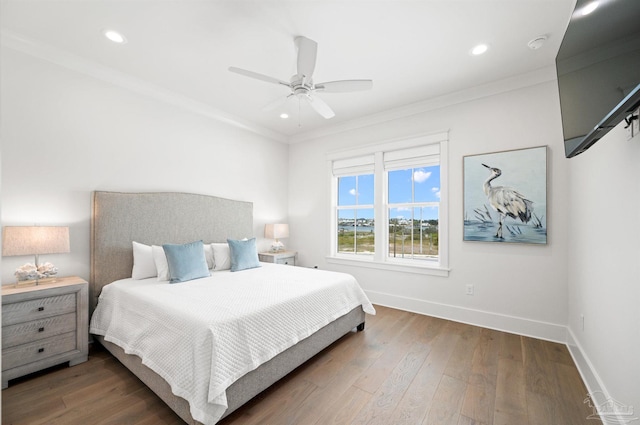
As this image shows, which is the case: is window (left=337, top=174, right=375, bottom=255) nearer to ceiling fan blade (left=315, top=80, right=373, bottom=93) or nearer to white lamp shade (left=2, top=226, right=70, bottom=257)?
ceiling fan blade (left=315, top=80, right=373, bottom=93)

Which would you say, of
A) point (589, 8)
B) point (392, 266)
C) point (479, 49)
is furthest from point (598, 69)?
point (392, 266)

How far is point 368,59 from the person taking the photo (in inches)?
106

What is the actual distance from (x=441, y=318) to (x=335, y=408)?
2.16m

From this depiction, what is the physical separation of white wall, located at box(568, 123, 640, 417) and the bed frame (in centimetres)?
189

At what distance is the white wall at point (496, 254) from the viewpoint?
2826mm

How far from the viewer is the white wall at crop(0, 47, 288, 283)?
7.88 ft

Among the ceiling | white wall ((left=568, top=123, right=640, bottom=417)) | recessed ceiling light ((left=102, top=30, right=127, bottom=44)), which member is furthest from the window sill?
recessed ceiling light ((left=102, top=30, right=127, bottom=44))

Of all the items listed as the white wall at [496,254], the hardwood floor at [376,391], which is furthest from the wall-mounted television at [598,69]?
the hardwood floor at [376,391]

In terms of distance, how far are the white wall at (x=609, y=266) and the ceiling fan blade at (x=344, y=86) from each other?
1688 millimetres

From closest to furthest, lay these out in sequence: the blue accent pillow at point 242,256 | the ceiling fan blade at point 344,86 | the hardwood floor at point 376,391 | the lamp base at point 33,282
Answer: the hardwood floor at point 376,391 → the lamp base at point 33,282 → the ceiling fan blade at point 344,86 → the blue accent pillow at point 242,256

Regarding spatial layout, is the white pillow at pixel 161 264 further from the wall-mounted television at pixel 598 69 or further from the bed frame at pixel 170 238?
the wall-mounted television at pixel 598 69

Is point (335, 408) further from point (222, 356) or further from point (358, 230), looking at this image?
point (358, 230)

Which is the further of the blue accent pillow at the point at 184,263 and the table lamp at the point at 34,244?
the blue accent pillow at the point at 184,263

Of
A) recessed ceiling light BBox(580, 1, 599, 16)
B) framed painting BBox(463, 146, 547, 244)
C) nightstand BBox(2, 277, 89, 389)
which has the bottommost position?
nightstand BBox(2, 277, 89, 389)
